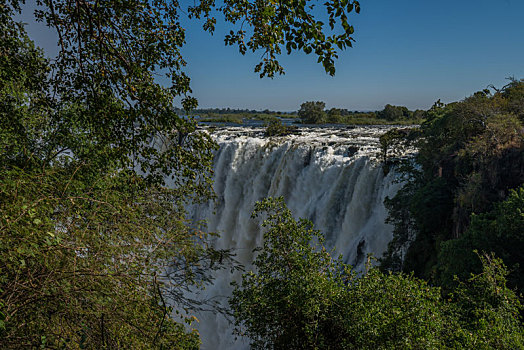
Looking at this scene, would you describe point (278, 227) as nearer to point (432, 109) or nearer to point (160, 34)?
point (160, 34)

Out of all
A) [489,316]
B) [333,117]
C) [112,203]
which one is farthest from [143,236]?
[333,117]

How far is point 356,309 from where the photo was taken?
452cm

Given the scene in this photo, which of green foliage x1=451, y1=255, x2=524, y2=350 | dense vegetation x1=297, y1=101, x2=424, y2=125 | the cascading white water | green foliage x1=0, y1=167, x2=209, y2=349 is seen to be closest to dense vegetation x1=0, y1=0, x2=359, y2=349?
green foliage x1=0, y1=167, x2=209, y2=349

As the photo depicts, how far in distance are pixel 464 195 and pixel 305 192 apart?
303 inches

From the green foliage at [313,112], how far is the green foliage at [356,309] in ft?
121

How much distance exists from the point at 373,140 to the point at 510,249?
12191 mm

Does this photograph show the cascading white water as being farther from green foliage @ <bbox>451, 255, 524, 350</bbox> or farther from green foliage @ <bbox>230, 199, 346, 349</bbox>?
green foliage @ <bbox>451, 255, 524, 350</bbox>

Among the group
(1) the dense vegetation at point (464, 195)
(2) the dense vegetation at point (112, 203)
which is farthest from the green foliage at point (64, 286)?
(1) the dense vegetation at point (464, 195)

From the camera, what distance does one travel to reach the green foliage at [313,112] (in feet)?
137

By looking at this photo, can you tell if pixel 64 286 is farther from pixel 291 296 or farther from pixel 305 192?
pixel 305 192

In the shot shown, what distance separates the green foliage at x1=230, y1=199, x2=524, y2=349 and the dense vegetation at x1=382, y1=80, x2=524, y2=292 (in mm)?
1642

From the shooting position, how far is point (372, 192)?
12805mm

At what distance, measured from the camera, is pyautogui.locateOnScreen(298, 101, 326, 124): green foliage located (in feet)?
137

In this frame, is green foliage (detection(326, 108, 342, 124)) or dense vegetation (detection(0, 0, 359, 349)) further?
green foliage (detection(326, 108, 342, 124))
